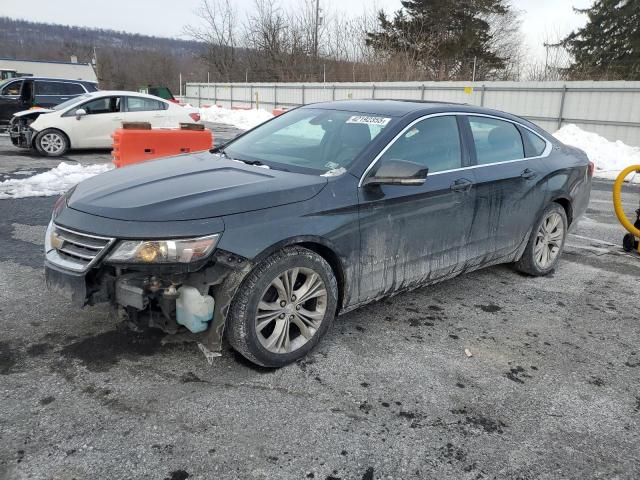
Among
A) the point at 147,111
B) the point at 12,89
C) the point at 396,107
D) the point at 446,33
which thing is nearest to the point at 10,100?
the point at 12,89

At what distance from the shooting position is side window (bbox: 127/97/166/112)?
13.0 m

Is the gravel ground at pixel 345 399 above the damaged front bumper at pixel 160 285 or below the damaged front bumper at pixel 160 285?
below

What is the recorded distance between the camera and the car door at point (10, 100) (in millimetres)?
16391

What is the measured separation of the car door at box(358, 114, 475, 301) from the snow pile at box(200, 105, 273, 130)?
22.9 m

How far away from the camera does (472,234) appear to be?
14.1 feet

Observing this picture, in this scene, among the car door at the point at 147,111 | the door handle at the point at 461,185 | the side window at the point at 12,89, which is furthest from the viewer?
the side window at the point at 12,89

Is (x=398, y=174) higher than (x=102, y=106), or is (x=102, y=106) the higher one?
(x=102, y=106)

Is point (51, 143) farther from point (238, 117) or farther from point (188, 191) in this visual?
point (238, 117)

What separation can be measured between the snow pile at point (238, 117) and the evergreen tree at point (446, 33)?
1035 cm

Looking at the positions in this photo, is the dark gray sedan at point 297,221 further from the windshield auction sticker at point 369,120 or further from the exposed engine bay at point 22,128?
the exposed engine bay at point 22,128

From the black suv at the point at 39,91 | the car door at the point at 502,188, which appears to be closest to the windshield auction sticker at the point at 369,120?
the car door at the point at 502,188

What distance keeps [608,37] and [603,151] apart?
2064 cm

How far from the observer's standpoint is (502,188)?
175 inches

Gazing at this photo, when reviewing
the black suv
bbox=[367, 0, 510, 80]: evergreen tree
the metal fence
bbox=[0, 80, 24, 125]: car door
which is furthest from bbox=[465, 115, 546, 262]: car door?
bbox=[367, 0, 510, 80]: evergreen tree
